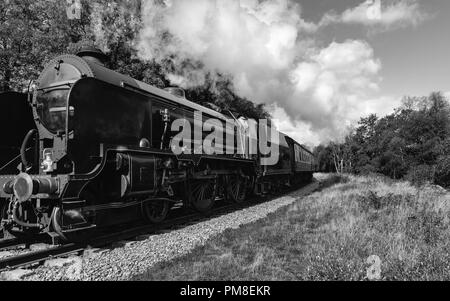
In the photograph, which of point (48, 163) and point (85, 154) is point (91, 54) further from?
point (48, 163)

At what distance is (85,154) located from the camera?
21.1 feet

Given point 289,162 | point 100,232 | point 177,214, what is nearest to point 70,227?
point 100,232

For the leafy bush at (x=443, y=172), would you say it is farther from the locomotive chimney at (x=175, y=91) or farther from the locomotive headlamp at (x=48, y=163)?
the locomotive headlamp at (x=48, y=163)

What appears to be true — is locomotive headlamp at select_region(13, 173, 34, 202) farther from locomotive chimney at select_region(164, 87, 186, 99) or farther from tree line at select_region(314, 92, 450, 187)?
tree line at select_region(314, 92, 450, 187)

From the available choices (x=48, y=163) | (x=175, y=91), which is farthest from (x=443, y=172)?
(x=48, y=163)

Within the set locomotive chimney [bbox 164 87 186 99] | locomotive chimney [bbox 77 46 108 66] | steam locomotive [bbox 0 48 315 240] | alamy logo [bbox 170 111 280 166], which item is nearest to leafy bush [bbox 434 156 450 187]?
alamy logo [bbox 170 111 280 166]

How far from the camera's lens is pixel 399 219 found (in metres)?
8.35

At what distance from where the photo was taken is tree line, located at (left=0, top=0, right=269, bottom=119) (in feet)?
59.3

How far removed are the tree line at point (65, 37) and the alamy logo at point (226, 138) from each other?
2.12 meters

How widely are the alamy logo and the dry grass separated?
289 cm

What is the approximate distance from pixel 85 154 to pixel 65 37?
15620mm

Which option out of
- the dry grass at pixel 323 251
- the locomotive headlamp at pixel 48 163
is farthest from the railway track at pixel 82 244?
the dry grass at pixel 323 251

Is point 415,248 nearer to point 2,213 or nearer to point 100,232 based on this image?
point 100,232

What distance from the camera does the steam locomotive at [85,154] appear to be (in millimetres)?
5973
